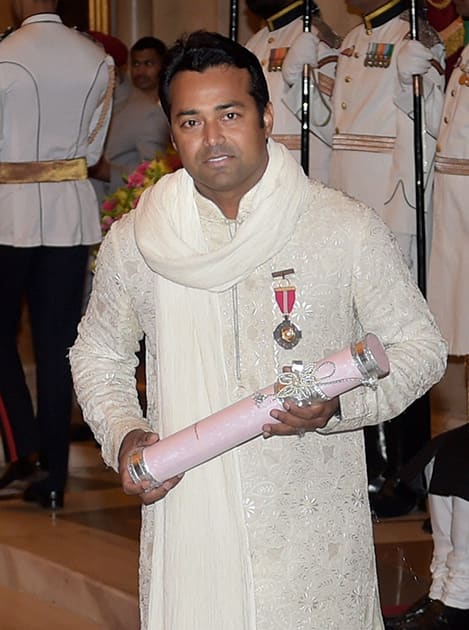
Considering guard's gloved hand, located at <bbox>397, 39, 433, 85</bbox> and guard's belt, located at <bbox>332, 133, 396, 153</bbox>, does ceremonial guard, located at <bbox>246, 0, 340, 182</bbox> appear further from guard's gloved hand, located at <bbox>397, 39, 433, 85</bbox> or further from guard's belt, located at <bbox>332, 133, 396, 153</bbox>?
guard's gloved hand, located at <bbox>397, 39, 433, 85</bbox>

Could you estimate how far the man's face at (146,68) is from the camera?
809 cm

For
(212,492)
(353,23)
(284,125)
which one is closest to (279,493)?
(212,492)

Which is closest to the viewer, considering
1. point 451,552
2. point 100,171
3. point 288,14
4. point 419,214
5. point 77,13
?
point 451,552

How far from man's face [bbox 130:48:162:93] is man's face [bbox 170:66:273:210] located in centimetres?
547

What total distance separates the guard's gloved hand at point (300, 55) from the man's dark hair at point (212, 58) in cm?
304

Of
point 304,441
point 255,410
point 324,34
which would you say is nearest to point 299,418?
point 255,410

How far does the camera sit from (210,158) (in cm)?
263

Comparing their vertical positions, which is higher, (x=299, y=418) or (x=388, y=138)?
(x=299, y=418)

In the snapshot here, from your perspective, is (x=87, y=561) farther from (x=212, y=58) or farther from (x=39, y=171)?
(x=212, y=58)

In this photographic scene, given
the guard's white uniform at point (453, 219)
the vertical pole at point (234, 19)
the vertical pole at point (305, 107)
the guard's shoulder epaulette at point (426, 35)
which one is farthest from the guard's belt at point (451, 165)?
the vertical pole at point (234, 19)

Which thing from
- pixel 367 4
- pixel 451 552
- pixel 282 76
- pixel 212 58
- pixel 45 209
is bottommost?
pixel 451 552

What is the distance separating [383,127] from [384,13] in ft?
1.29

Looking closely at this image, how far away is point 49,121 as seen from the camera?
562 centimetres

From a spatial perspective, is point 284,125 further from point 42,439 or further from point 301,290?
point 301,290
